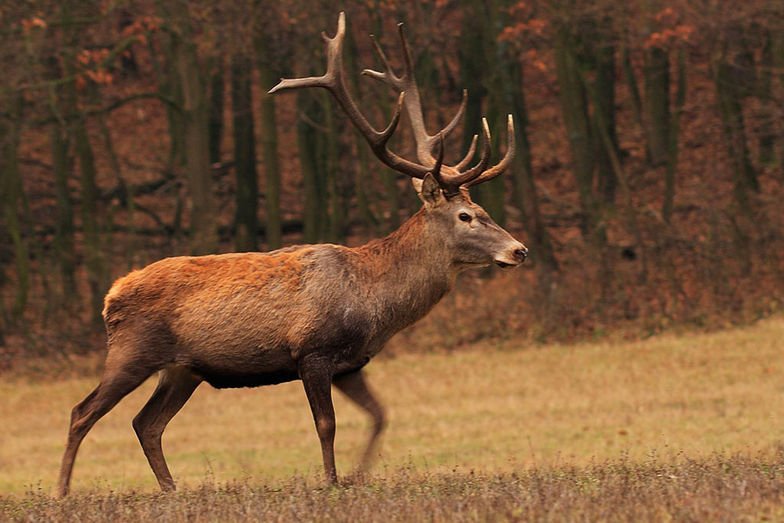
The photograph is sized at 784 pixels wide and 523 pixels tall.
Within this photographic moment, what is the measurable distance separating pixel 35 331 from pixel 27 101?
406cm

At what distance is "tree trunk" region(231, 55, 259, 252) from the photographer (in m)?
26.6

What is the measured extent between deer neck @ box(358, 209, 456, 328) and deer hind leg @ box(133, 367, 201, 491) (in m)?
1.54

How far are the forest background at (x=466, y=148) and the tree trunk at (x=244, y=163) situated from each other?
0.04 metres

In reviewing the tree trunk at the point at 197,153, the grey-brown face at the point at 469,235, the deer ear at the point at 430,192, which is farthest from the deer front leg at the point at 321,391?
the tree trunk at the point at 197,153

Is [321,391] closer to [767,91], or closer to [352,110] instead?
[352,110]

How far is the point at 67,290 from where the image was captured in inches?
971

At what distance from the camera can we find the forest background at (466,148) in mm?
22781

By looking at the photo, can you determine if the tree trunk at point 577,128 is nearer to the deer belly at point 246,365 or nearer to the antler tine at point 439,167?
the antler tine at point 439,167

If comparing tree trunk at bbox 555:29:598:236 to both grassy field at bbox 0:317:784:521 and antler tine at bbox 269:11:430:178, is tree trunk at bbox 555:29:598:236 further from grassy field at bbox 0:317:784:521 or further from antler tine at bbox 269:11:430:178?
antler tine at bbox 269:11:430:178

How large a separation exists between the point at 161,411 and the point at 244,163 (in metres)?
16.8

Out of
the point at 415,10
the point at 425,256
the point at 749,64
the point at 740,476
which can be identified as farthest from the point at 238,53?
the point at 740,476

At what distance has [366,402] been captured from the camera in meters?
10.6

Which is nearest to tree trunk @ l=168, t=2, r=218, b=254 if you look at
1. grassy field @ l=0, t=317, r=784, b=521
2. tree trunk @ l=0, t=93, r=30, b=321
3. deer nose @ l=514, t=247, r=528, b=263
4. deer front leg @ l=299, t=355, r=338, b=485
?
tree trunk @ l=0, t=93, r=30, b=321

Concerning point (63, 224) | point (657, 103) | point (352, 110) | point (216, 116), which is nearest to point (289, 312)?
point (352, 110)
